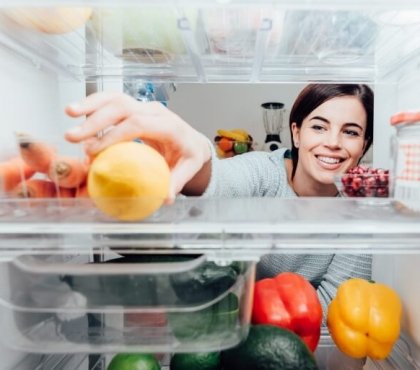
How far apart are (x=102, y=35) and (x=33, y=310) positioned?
0.46 meters

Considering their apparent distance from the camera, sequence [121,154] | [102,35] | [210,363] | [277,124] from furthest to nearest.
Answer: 1. [277,124]
2. [102,35]
3. [210,363]
4. [121,154]

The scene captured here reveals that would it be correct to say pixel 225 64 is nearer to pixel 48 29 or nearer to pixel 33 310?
pixel 48 29

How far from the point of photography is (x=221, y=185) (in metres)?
→ 0.89

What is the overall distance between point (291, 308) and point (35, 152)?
0.42 meters

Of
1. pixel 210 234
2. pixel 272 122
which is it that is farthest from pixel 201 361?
pixel 272 122

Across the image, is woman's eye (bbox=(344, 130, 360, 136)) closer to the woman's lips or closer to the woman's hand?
the woman's lips

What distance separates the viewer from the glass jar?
591mm

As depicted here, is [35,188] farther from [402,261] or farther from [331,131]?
[331,131]

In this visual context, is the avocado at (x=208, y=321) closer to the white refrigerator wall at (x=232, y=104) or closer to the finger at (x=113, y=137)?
the finger at (x=113, y=137)

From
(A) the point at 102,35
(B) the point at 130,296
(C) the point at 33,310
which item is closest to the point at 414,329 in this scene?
(B) the point at 130,296

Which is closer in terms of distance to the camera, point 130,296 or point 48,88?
point 130,296

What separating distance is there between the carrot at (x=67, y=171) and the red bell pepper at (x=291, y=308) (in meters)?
0.32

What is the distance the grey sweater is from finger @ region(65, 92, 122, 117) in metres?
0.27

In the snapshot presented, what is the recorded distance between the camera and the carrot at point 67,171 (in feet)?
1.87
